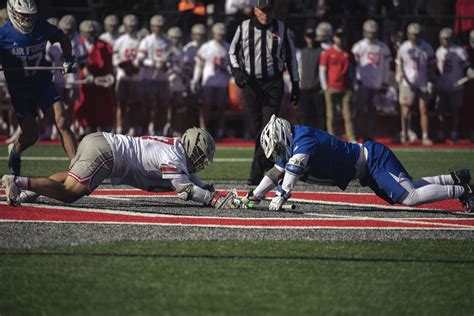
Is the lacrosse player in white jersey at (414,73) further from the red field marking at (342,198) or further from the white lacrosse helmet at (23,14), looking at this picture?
the white lacrosse helmet at (23,14)

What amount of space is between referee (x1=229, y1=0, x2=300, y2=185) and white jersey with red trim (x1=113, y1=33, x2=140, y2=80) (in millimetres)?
8072

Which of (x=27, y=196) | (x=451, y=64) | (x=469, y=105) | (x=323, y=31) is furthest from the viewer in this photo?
(x=469, y=105)

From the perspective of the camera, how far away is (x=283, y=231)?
27.1 ft

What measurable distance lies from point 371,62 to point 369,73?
0.21 metres

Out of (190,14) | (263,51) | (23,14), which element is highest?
(23,14)

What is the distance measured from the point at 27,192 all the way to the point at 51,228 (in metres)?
1.66

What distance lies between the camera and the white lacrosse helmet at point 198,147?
915 centimetres

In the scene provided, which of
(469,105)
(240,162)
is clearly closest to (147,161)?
(240,162)

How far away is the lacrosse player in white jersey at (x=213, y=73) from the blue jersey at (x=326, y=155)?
425 inches

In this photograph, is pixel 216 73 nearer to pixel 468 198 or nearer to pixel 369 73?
pixel 369 73

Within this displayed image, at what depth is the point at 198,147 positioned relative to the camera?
9148mm

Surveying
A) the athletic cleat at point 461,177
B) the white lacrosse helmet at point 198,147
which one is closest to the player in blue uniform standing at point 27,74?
the white lacrosse helmet at point 198,147

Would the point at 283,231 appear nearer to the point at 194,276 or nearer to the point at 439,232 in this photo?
the point at 439,232

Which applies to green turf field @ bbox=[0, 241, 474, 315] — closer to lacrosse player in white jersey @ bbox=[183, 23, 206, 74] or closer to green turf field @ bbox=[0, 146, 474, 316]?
green turf field @ bbox=[0, 146, 474, 316]
